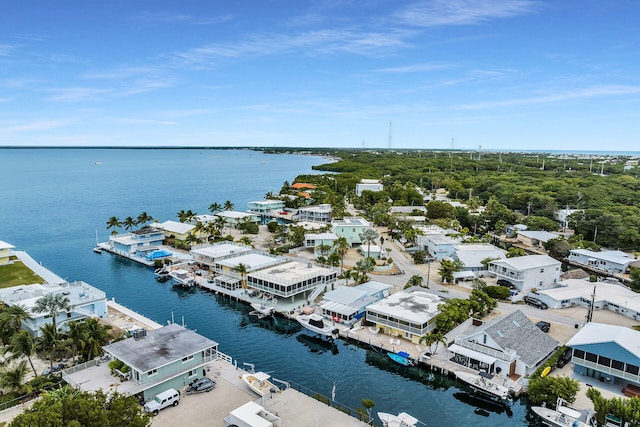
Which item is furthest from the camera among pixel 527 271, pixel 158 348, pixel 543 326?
pixel 527 271

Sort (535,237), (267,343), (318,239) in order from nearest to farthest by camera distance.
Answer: (267,343) < (318,239) < (535,237)

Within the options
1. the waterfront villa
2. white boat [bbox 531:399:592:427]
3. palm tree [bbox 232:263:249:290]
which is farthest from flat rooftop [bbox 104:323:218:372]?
white boat [bbox 531:399:592:427]

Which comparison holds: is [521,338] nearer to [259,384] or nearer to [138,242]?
[259,384]

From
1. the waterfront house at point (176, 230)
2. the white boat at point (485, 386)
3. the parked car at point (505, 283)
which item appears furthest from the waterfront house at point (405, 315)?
the waterfront house at point (176, 230)

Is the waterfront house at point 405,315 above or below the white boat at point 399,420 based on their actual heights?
above

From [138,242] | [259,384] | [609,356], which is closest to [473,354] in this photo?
[609,356]

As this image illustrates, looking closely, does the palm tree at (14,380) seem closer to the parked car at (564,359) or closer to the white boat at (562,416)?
the white boat at (562,416)
